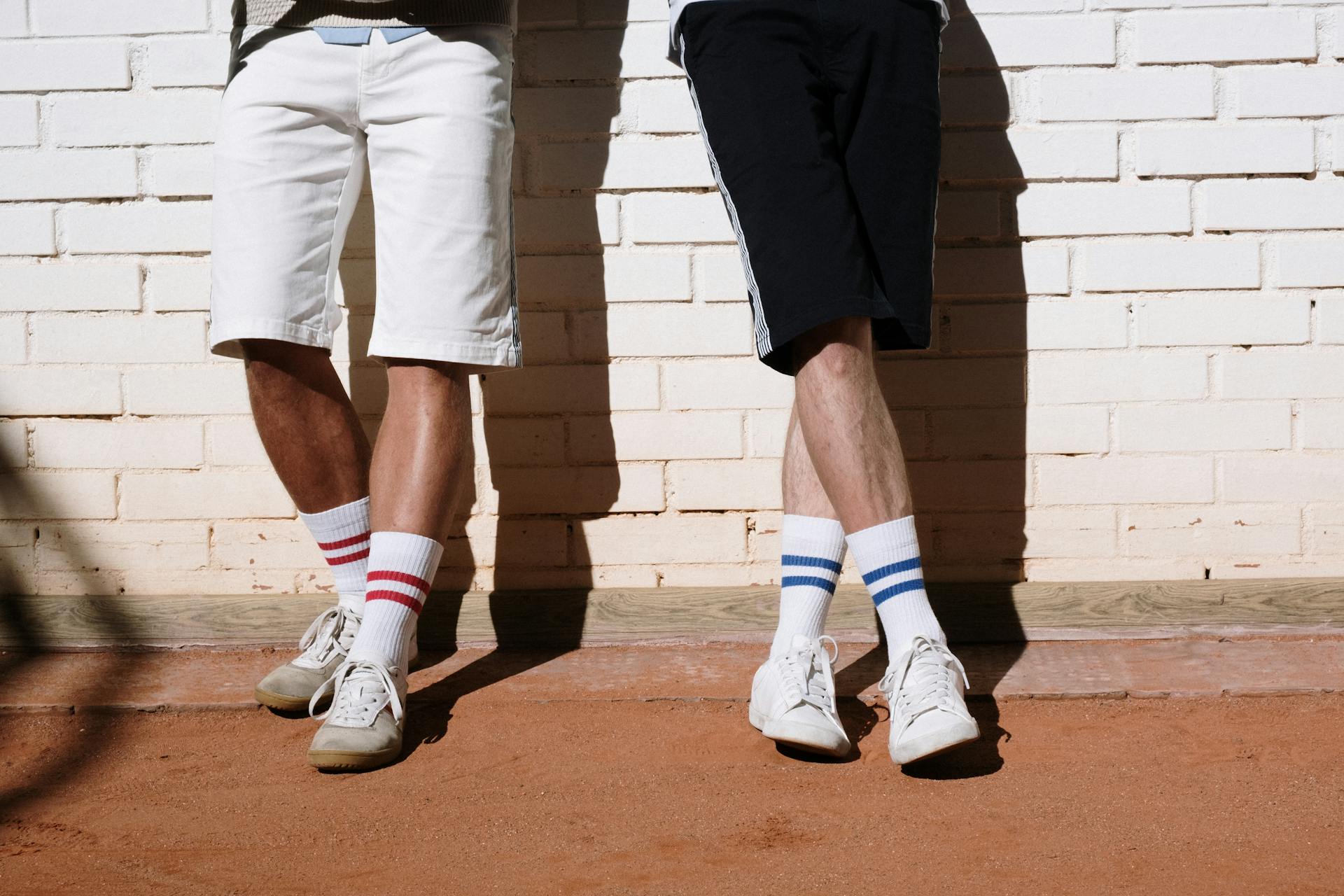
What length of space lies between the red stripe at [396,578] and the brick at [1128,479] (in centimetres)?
141

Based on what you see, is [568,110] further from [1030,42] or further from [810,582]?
[810,582]

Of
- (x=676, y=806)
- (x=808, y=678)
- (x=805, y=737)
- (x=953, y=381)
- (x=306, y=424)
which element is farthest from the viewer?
(x=953, y=381)

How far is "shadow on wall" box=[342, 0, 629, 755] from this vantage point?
7.83 feet

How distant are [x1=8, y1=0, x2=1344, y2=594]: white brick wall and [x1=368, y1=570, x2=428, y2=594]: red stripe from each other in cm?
53

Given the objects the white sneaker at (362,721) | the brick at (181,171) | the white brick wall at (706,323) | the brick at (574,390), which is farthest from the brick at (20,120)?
the white sneaker at (362,721)

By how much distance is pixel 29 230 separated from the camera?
244 centimetres

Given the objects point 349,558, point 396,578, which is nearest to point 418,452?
point 396,578

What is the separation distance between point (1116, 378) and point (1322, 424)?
47 centimetres

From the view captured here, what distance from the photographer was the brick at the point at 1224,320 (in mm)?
2389

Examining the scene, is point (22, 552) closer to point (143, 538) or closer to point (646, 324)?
point (143, 538)

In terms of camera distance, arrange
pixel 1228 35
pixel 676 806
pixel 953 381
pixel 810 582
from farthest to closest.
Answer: pixel 953 381 < pixel 1228 35 < pixel 810 582 < pixel 676 806

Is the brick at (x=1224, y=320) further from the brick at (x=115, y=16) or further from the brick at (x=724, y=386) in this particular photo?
the brick at (x=115, y=16)

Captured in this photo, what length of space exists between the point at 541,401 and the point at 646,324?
30 cm

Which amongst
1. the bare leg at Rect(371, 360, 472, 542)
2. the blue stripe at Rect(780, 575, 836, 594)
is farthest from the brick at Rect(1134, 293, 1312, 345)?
the bare leg at Rect(371, 360, 472, 542)
